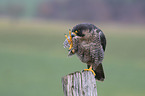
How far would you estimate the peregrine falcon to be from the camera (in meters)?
2.51

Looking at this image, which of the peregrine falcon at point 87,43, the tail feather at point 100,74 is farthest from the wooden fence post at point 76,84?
the tail feather at point 100,74

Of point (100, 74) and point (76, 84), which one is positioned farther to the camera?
point (100, 74)

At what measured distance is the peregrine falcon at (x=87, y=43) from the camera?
2.51m

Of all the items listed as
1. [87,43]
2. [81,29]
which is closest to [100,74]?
[87,43]

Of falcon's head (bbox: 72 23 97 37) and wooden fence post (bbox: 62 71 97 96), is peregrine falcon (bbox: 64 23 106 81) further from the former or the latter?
wooden fence post (bbox: 62 71 97 96)

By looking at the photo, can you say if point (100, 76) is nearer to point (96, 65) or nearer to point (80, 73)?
point (96, 65)

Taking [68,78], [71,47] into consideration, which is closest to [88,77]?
[68,78]

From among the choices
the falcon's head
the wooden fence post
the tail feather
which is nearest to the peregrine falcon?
the falcon's head

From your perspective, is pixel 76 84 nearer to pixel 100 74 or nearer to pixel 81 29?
pixel 81 29

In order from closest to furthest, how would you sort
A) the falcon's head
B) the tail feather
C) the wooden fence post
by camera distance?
the wooden fence post, the falcon's head, the tail feather

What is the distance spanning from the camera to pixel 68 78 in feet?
5.89

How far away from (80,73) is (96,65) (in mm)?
1046

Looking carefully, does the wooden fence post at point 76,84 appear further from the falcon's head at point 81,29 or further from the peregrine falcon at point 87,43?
the falcon's head at point 81,29

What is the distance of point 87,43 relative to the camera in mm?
2625
